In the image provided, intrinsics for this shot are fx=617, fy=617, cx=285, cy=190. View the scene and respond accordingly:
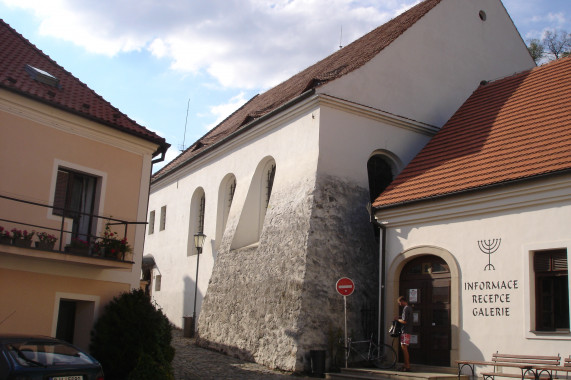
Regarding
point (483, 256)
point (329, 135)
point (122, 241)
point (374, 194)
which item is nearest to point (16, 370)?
point (122, 241)

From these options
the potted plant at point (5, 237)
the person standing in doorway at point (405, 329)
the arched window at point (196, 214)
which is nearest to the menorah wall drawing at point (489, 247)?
the person standing in doorway at point (405, 329)

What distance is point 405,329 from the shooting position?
15102 mm

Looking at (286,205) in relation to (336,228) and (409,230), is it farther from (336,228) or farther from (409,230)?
(409,230)

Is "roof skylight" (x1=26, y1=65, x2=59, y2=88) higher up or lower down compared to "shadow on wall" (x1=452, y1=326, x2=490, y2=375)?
higher up

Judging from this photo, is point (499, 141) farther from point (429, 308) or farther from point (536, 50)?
point (536, 50)

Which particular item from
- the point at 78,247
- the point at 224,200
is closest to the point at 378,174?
the point at 224,200

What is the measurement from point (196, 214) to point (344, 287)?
12.3 meters

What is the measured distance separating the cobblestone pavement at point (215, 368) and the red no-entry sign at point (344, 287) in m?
2.35

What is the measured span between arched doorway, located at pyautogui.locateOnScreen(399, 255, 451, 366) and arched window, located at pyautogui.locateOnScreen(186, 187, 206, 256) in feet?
39.2

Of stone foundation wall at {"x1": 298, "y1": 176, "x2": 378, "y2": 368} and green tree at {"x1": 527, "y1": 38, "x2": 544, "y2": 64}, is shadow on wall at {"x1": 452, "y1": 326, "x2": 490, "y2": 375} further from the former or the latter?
green tree at {"x1": 527, "y1": 38, "x2": 544, "y2": 64}

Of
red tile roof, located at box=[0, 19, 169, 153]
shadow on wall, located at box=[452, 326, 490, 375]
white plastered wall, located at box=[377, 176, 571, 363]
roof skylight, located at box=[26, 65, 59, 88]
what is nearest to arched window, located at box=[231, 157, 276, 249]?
red tile roof, located at box=[0, 19, 169, 153]

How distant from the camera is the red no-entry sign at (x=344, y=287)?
15.6 metres

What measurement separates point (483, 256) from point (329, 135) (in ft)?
19.8

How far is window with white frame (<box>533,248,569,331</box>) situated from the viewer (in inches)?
508
